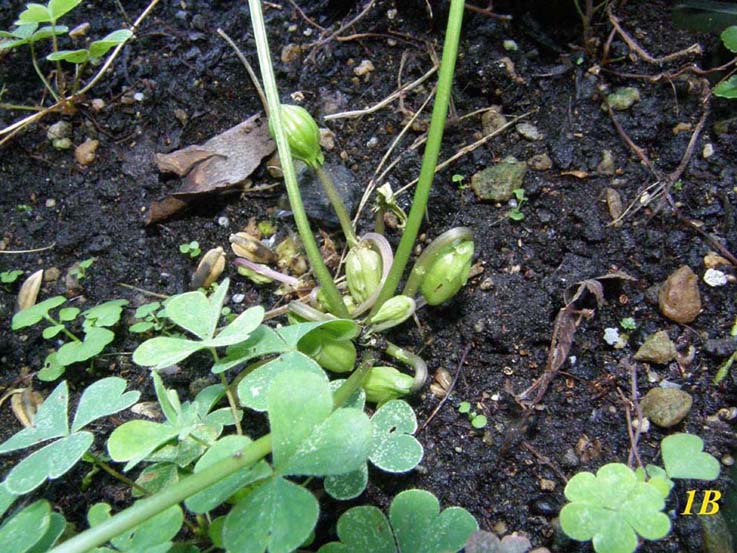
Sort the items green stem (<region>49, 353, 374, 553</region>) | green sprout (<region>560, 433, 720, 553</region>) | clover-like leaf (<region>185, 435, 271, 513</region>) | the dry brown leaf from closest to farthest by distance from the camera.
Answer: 1. green stem (<region>49, 353, 374, 553</region>)
2. clover-like leaf (<region>185, 435, 271, 513</region>)
3. green sprout (<region>560, 433, 720, 553</region>)
4. the dry brown leaf

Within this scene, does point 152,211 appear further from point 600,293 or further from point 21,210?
point 600,293

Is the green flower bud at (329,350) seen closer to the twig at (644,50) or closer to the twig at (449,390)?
the twig at (449,390)

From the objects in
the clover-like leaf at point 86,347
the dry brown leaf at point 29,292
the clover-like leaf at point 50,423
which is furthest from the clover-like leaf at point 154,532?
the dry brown leaf at point 29,292

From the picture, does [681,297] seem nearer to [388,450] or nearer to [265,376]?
[388,450]

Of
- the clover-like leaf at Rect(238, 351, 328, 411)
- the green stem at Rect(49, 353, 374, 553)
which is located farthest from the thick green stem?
the clover-like leaf at Rect(238, 351, 328, 411)

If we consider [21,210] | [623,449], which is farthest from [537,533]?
[21,210]

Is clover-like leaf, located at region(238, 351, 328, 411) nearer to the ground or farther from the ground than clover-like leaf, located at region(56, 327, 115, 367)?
farther from the ground

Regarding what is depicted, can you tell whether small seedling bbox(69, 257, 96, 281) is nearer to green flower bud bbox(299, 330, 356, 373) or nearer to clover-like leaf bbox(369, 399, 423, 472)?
green flower bud bbox(299, 330, 356, 373)
